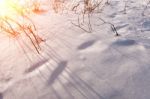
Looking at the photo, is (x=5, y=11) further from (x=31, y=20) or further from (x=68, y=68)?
(x=68, y=68)

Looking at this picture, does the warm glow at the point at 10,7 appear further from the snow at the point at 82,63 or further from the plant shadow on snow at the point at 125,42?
the plant shadow on snow at the point at 125,42

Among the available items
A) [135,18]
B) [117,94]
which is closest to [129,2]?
[135,18]

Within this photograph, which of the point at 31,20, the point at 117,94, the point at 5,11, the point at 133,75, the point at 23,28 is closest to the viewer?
the point at 117,94

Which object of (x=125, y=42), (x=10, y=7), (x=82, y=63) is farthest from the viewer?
(x=10, y=7)

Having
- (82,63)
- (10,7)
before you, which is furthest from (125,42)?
(10,7)

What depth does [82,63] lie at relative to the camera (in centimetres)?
193

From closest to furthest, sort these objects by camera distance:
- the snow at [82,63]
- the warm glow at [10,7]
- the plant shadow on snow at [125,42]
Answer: the snow at [82,63] < the plant shadow on snow at [125,42] < the warm glow at [10,7]

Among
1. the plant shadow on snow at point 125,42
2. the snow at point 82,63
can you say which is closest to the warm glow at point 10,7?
the snow at point 82,63

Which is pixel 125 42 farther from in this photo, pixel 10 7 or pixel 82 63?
pixel 10 7

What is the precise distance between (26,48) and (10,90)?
55 cm

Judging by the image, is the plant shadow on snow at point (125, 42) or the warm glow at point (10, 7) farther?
the warm glow at point (10, 7)

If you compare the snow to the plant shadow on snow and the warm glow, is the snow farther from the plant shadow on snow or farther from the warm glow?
the warm glow

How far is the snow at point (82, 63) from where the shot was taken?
65.4 inches

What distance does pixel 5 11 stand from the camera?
10.7 ft
